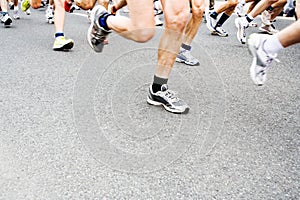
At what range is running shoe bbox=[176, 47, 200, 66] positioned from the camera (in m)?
4.60

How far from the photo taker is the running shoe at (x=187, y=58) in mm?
4602

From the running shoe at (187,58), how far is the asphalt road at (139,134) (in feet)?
0.44

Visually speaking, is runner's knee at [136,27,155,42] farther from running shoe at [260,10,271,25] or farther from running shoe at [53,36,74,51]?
running shoe at [260,10,271,25]

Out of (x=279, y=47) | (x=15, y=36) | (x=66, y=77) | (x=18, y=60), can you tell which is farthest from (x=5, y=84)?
(x=15, y=36)

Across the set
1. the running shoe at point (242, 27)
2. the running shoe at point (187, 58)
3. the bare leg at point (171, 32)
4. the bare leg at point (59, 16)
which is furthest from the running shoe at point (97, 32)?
the running shoe at point (242, 27)

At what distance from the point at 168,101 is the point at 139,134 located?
0.52 m

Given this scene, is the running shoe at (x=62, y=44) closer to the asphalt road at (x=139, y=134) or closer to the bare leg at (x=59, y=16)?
the bare leg at (x=59, y=16)

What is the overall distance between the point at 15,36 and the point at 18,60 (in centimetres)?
197

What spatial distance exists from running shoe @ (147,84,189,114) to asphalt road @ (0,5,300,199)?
0.21 ft

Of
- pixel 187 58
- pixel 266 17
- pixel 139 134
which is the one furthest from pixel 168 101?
pixel 266 17

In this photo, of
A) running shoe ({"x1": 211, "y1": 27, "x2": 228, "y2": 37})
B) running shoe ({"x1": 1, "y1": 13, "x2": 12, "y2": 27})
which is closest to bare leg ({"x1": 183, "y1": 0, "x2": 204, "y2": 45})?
running shoe ({"x1": 211, "y1": 27, "x2": 228, "y2": 37})

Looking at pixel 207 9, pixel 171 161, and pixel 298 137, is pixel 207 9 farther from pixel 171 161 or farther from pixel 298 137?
pixel 171 161

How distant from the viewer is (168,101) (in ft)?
10.2

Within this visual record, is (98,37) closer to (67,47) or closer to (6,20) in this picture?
(67,47)
